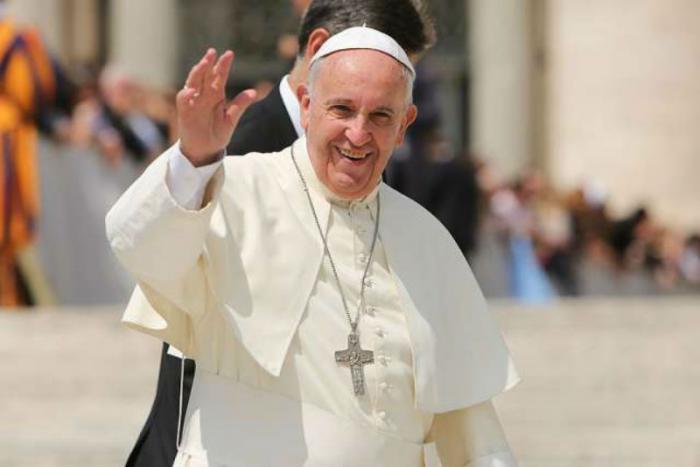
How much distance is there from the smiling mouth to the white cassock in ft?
0.55

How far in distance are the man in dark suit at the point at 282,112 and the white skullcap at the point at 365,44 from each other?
1.49ft

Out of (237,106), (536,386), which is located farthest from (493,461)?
(536,386)

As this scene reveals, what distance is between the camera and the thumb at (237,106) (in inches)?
161

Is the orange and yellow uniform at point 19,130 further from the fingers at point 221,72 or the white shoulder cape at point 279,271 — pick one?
the fingers at point 221,72

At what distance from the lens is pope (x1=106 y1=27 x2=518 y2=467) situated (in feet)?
13.5

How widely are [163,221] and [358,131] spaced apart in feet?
1.36

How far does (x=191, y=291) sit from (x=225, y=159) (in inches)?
11.8

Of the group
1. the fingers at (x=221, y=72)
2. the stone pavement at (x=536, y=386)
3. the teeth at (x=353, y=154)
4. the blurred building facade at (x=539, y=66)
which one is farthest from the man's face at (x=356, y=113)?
the blurred building facade at (x=539, y=66)

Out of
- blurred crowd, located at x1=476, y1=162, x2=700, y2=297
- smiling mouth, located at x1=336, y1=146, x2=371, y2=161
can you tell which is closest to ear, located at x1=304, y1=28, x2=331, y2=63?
smiling mouth, located at x1=336, y1=146, x2=371, y2=161

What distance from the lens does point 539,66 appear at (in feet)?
95.1

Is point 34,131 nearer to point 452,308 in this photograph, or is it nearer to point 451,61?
point 452,308

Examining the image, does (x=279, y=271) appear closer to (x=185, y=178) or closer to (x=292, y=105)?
(x=185, y=178)

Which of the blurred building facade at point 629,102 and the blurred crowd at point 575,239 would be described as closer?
the blurred crowd at point 575,239

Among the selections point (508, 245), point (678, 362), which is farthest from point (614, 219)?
point (678, 362)
